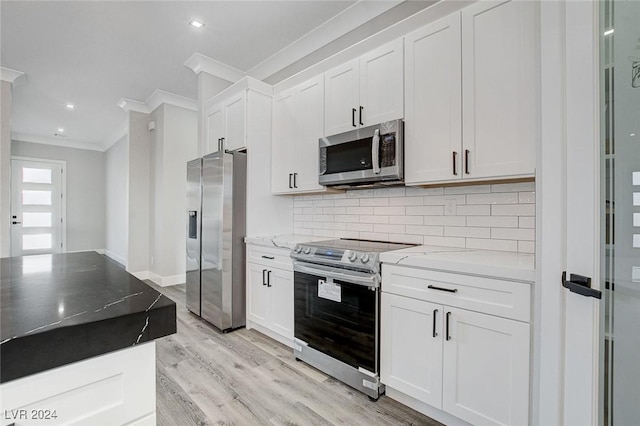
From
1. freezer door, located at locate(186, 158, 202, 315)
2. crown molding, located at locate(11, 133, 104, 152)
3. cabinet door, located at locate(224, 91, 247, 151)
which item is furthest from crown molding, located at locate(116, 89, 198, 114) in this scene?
crown molding, located at locate(11, 133, 104, 152)

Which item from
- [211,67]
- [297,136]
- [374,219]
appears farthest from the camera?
[211,67]

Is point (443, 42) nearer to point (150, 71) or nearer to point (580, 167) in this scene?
point (580, 167)

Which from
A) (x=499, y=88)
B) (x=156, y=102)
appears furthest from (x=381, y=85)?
(x=156, y=102)

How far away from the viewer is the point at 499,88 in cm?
173

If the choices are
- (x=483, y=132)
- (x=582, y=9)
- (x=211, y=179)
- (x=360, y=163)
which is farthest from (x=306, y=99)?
(x=582, y=9)

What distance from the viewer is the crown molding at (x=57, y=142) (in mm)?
6797

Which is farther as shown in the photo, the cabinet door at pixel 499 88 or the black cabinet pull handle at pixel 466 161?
the black cabinet pull handle at pixel 466 161

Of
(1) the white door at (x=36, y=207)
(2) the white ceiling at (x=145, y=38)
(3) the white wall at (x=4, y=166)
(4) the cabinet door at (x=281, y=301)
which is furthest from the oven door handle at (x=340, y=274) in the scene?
(1) the white door at (x=36, y=207)

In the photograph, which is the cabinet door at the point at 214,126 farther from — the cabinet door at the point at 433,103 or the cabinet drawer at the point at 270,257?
the cabinet door at the point at 433,103

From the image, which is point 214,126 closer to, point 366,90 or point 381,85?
point 366,90

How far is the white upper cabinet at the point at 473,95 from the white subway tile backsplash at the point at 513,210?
312 mm

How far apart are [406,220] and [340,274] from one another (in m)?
0.78

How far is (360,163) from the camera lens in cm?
233

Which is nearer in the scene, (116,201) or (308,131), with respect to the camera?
(308,131)
